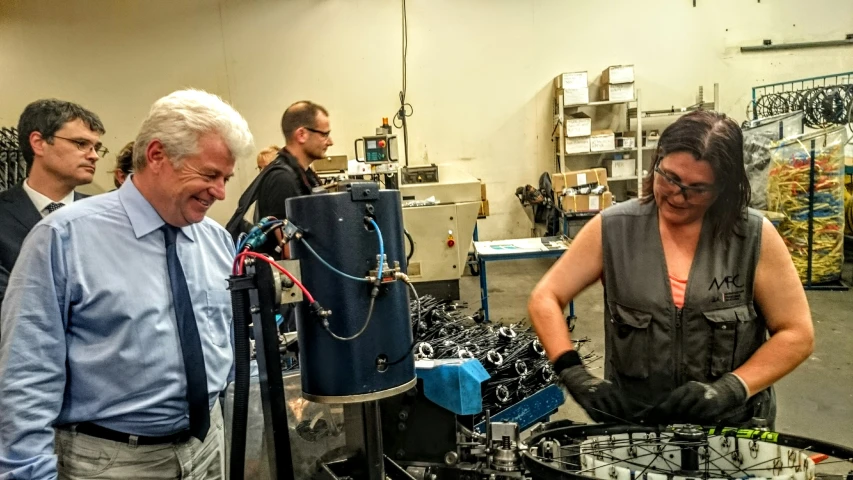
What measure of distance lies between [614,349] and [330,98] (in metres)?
5.21

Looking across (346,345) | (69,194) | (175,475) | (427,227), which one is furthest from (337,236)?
(427,227)

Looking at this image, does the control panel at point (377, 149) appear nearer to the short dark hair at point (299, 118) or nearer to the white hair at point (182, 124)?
the short dark hair at point (299, 118)

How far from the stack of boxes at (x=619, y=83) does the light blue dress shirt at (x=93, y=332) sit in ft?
16.7

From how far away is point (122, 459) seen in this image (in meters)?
0.98

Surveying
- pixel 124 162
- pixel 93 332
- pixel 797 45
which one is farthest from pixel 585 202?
pixel 93 332

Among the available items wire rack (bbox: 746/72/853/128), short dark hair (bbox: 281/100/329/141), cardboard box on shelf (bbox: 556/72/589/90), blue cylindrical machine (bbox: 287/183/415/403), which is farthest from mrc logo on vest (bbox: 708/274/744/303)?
wire rack (bbox: 746/72/853/128)

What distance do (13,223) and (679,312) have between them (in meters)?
1.70

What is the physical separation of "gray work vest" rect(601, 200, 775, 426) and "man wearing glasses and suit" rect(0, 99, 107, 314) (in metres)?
1.57

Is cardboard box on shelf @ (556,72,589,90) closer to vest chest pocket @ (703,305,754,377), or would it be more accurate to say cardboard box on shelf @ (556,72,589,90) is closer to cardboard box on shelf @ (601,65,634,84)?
cardboard box on shelf @ (601,65,634,84)

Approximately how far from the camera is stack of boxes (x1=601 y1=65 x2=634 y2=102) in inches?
212

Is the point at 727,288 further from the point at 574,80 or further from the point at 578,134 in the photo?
the point at 574,80

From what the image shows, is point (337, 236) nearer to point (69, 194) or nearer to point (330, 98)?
point (69, 194)

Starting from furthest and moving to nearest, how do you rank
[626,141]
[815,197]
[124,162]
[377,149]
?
[626,141] → [815,197] → [377,149] → [124,162]

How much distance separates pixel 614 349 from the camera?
4.02 ft
